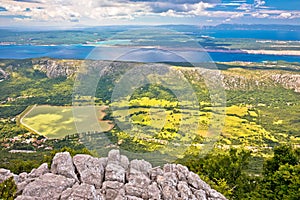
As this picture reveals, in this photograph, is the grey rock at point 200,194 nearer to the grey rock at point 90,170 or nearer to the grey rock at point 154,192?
the grey rock at point 154,192

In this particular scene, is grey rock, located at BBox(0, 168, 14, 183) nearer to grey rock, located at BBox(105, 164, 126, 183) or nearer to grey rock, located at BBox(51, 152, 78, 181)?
grey rock, located at BBox(51, 152, 78, 181)

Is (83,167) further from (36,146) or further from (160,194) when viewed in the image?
(36,146)

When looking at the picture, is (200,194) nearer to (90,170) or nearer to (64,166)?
(90,170)

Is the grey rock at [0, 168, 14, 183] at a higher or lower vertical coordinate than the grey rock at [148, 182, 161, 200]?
lower

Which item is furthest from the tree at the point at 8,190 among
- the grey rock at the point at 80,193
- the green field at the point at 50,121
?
the green field at the point at 50,121

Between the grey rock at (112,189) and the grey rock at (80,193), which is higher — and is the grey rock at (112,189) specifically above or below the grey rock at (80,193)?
below

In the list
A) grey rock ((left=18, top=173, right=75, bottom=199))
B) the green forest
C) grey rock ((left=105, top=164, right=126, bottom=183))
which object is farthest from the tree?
grey rock ((left=105, top=164, right=126, bottom=183))

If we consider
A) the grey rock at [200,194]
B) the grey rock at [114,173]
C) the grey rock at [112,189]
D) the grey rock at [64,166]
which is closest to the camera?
the grey rock at [112,189]
